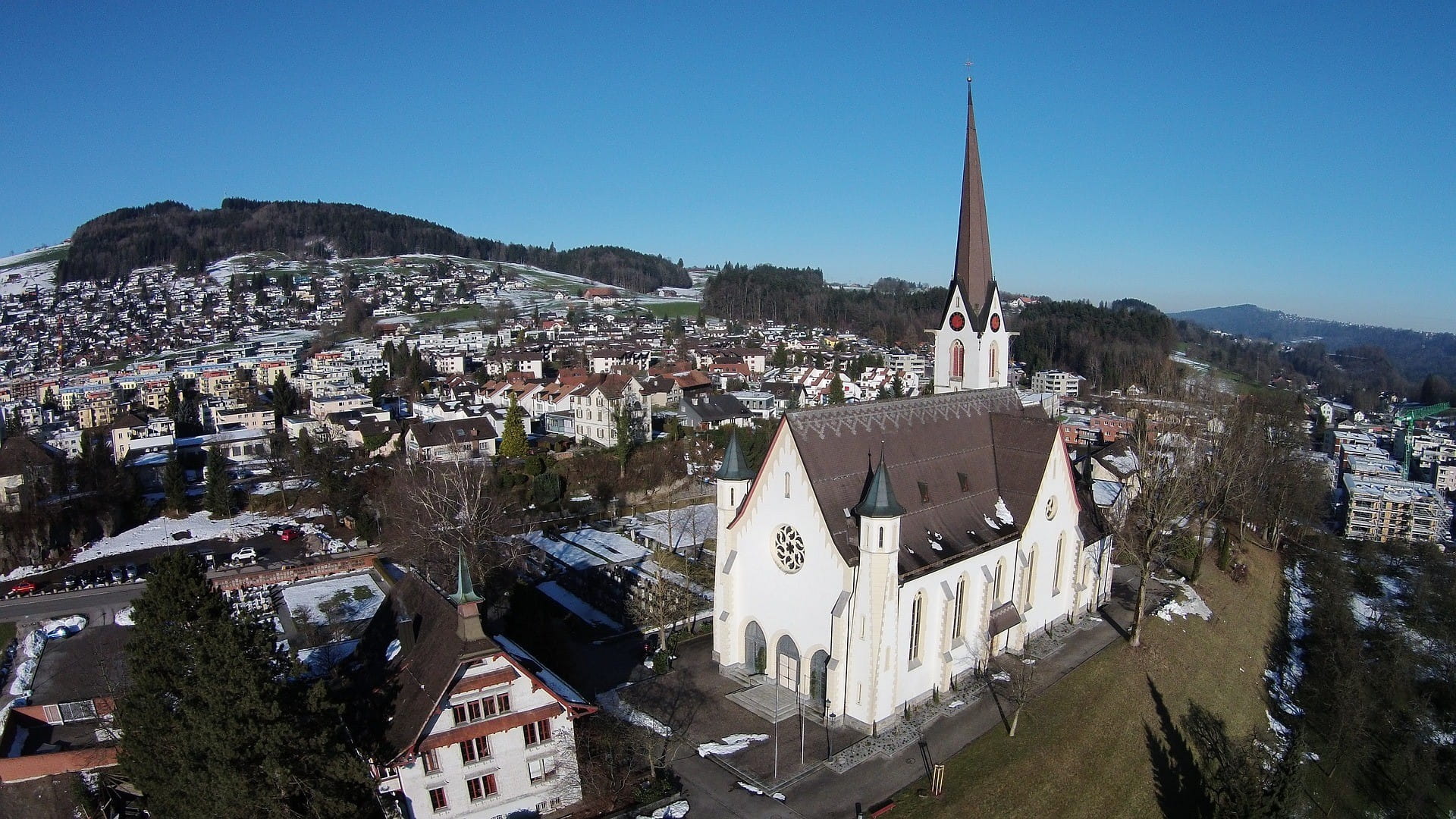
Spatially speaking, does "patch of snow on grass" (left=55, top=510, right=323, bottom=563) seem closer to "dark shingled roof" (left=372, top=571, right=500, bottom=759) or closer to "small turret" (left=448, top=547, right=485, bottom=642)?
"dark shingled roof" (left=372, top=571, right=500, bottom=759)

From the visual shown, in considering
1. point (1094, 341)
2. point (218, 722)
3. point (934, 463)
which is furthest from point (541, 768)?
point (1094, 341)

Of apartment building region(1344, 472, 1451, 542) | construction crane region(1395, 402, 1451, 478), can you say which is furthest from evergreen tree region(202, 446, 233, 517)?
construction crane region(1395, 402, 1451, 478)

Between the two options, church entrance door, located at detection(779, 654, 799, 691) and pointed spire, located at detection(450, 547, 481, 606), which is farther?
church entrance door, located at detection(779, 654, 799, 691)

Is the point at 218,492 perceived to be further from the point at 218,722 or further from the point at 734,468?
the point at 218,722

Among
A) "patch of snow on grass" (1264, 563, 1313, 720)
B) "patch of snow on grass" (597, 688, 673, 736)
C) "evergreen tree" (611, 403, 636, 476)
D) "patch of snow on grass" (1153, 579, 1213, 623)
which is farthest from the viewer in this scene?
"evergreen tree" (611, 403, 636, 476)

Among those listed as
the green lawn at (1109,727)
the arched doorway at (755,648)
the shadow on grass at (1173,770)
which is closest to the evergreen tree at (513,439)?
the arched doorway at (755,648)

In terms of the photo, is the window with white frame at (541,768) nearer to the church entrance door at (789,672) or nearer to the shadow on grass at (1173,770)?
the church entrance door at (789,672)

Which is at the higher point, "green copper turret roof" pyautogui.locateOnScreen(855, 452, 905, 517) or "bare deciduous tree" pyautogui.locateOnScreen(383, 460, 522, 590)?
"green copper turret roof" pyautogui.locateOnScreen(855, 452, 905, 517)
